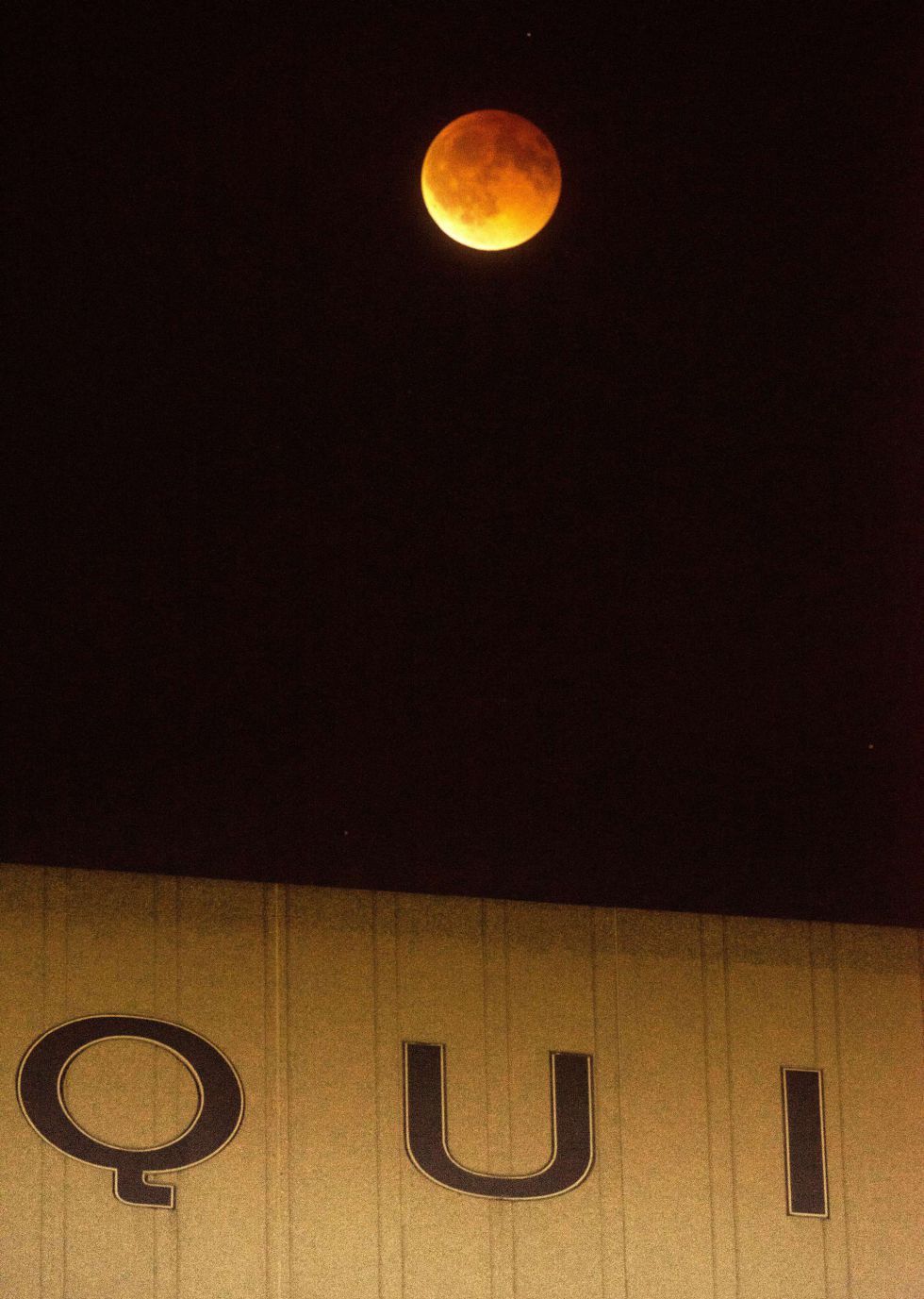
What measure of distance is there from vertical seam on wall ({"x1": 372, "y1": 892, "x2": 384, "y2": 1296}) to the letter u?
0.32ft

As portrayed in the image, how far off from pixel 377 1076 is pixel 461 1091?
0.30 meters

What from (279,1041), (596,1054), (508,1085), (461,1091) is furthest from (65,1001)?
(596,1054)

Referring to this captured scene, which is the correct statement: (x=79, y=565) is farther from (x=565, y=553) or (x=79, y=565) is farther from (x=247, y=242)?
(x=565, y=553)

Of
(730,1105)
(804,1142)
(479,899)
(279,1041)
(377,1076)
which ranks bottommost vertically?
(804,1142)

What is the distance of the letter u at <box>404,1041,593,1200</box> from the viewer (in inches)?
185

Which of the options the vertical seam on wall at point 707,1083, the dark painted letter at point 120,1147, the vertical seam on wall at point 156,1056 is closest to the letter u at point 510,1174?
the vertical seam on wall at point 707,1083

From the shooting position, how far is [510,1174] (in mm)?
4711

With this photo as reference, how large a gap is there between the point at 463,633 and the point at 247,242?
1.41 m

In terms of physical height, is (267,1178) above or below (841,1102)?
below

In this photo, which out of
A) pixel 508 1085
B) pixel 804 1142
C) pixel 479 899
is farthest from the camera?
pixel 479 899

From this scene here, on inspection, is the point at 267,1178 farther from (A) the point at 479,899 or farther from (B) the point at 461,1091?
(A) the point at 479,899

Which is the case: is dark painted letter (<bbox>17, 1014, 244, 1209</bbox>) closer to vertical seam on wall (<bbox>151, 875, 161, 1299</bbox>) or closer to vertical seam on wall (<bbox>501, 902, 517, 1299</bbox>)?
vertical seam on wall (<bbox>151, 875, 161, 1299</bbox>)

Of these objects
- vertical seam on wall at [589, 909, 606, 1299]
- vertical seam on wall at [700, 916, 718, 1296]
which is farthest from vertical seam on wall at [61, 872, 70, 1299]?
vertical seam on wall at [700, 916, 718, 1296]

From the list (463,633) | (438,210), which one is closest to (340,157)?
(438,210)
